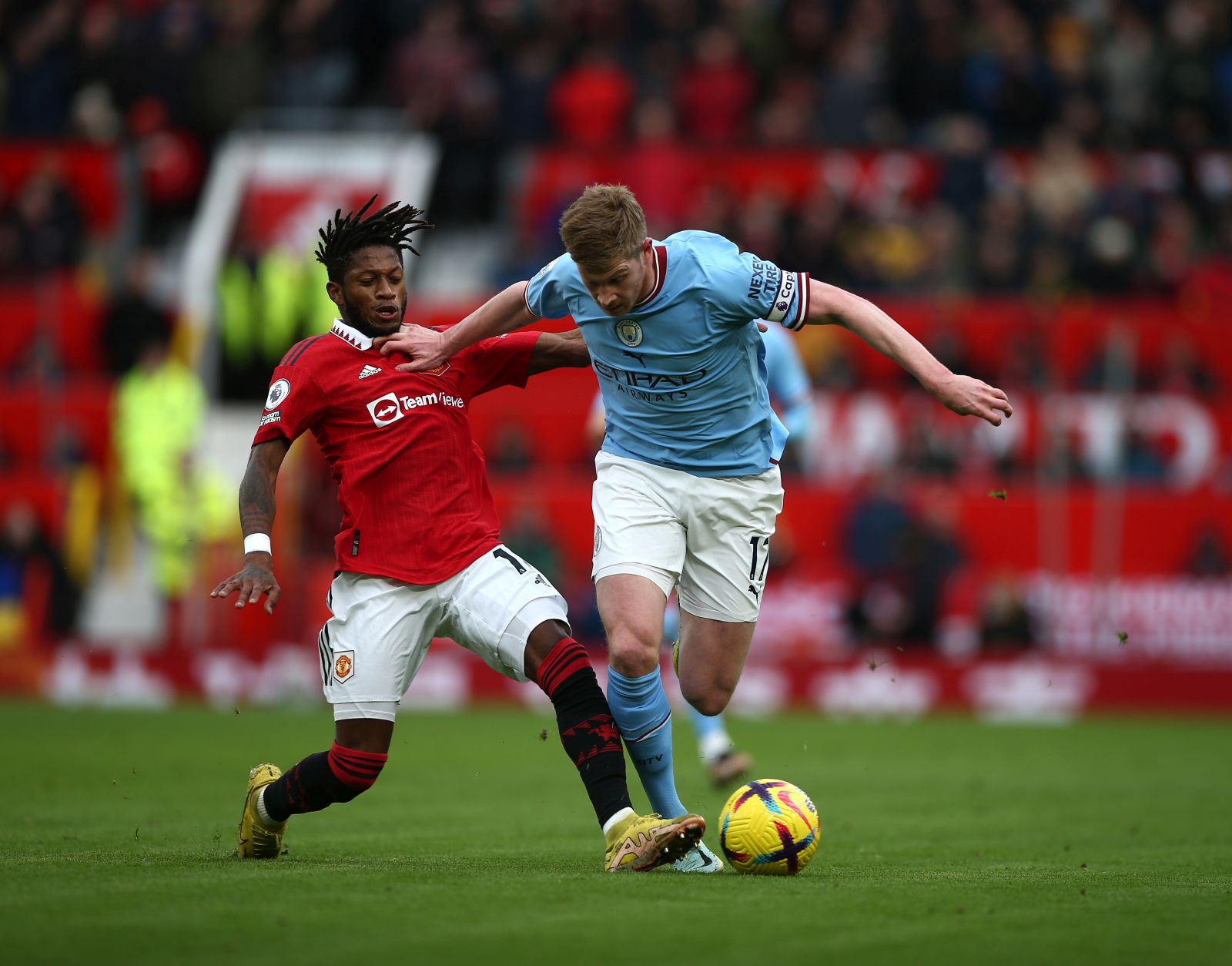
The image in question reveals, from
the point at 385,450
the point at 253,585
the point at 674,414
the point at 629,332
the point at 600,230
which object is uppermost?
the point at 600,230

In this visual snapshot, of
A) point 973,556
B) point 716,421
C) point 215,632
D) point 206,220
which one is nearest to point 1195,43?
point 973,556

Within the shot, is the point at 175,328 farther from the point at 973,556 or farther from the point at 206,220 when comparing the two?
the point at 973,556

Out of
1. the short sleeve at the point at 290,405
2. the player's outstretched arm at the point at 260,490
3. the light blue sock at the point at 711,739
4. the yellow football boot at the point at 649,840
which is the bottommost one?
the light blue sock at the point at 711,739

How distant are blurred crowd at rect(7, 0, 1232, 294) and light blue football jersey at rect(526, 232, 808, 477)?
12.7 m

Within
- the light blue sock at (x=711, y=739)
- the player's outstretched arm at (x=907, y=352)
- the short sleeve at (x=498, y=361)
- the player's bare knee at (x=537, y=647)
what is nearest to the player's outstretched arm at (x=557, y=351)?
the short sleeve at (x=498, y=361)

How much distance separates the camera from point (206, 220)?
20938 mm

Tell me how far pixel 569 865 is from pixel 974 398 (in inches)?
96.3

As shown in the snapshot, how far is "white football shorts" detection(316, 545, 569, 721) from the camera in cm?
703

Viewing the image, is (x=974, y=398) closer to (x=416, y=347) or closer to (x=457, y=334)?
(x=457, y=334)

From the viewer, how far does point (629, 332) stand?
7.20 m

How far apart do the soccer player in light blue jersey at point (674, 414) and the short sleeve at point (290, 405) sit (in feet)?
1.23

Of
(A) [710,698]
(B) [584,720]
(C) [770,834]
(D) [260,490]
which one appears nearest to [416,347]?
(D) [260,490]

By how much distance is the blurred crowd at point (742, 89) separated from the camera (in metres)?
20.5

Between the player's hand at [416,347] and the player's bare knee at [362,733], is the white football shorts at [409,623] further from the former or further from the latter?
the player's hand at [416,347]
